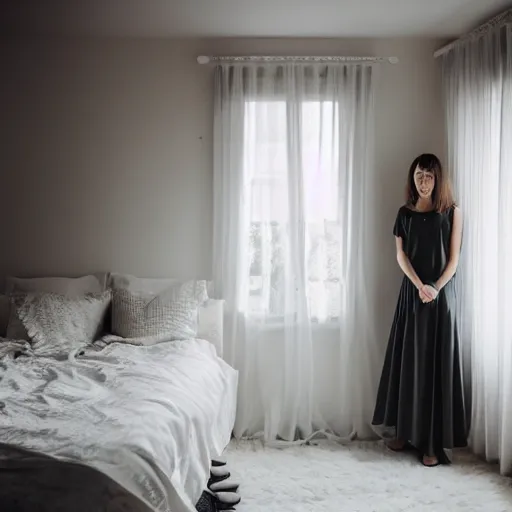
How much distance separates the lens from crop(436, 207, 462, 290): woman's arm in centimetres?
349

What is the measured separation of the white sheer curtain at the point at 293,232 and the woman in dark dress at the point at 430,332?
364mm

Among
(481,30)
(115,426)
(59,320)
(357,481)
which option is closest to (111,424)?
(115,426)

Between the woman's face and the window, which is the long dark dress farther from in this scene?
the window

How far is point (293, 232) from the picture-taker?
3881 millimetres

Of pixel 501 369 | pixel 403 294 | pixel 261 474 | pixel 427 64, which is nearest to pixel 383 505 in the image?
pixel 261 474

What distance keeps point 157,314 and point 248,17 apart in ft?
5.69

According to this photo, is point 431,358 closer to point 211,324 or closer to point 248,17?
point 211,324

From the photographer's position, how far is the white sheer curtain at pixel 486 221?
325cm

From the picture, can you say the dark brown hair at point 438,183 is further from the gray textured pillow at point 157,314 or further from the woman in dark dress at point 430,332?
the gray textured pillow at point 157,314

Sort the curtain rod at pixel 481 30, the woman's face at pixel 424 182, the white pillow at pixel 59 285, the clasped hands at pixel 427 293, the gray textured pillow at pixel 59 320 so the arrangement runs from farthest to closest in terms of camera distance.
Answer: the white pillow at pixel 59 285 → the woman's face at pixel 424 182 → the clasped hands at pixel 427 293 → the gray textured pillow at pixel 59 320 → the curtain rod at pixel 481 30

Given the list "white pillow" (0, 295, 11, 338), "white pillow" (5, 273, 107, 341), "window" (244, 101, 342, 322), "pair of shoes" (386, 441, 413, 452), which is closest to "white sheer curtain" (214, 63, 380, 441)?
"window" (244, 101, 342, 322)

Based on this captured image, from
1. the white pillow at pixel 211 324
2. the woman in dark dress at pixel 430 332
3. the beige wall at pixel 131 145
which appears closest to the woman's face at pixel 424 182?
the woman in dark dress at pixel 430 332

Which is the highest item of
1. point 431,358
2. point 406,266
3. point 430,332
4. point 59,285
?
point 406,266

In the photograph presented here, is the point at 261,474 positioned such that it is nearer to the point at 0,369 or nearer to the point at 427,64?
the point at 0,369
